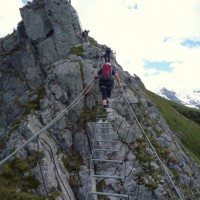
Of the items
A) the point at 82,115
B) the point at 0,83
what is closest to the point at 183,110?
the point at 0,83

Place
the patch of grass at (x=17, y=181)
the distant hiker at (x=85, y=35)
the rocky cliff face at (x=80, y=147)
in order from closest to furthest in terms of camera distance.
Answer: the patch of grass at (x=17, y=181) → the rocky cliff face at (x=80, y=147) → the distant hiker at (x=85, y=35)

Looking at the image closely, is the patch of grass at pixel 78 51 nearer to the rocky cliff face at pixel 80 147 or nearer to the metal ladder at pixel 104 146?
the rocky cliff face at pixel 80 147

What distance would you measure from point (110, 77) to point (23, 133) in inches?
326

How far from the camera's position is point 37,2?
58.3 m

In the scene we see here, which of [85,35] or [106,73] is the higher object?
[85,35]

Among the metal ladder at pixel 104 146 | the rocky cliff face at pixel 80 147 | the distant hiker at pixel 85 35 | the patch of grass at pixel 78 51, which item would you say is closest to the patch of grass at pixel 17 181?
the rocky cliff face at pixel 80 147

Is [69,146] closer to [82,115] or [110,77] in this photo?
[82,115]

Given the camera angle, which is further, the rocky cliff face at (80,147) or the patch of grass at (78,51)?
the patch of grass at (78,51)

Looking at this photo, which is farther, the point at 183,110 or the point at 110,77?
the point at 183,110

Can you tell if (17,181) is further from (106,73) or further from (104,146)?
(106,73)

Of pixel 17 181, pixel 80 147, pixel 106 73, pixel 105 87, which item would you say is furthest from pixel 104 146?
pixel 17 181

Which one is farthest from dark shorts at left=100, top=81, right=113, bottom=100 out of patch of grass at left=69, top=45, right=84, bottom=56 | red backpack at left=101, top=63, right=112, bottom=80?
patch of grass at left=69, top=45, right=84, bottom=56

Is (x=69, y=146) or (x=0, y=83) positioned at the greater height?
(x=0, y=83)

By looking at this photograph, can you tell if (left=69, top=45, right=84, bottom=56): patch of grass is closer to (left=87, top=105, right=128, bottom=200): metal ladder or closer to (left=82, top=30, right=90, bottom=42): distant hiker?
(left=87, top=105, right=128, bottom=200): metal ladder
